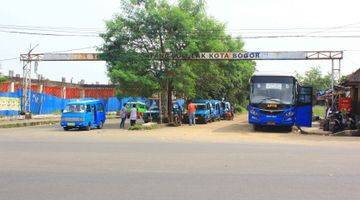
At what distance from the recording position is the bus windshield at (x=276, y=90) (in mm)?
30406

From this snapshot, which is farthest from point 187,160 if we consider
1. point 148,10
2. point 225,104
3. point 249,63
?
point 249,63

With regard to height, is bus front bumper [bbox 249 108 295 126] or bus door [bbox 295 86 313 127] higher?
bus door [bbox 295 86 313 127]

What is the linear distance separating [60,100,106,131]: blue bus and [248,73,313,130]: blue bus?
370 inches

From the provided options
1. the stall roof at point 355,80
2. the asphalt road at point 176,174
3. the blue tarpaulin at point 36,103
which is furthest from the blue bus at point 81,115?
the stall roof at point 355,80

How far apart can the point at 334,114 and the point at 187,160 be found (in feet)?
58.0

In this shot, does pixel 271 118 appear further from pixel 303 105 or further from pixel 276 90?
pixel 303 105

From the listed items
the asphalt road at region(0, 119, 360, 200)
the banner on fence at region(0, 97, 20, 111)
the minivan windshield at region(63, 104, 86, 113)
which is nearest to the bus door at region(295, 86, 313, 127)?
the minivan windshield at region(63, 104, 86, 113)

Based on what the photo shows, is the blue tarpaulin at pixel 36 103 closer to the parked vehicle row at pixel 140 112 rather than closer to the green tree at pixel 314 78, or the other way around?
the parked vehicle row at pixel 140 112

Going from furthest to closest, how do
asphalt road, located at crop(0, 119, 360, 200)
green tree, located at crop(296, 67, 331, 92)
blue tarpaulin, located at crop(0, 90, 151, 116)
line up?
green tree, located at crop(296, 67, 331, 92) < blue tarpaulin, located at crop(0, 90, 151, 116) < asphalt road, located at crop(0, 119, 360, 200)

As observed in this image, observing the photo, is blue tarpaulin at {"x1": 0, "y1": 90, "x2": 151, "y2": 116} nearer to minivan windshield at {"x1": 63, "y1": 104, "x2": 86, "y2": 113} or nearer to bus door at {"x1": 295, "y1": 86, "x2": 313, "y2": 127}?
minivan windshield at {"x1": 63, "y1": 104, "x2": 86, "y2": 113}

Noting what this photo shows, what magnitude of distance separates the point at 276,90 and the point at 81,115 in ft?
36.0

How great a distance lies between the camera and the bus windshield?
30406 millimetres

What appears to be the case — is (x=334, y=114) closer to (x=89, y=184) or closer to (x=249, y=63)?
(x=89, y=184)

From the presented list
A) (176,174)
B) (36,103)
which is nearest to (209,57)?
(36,103)
